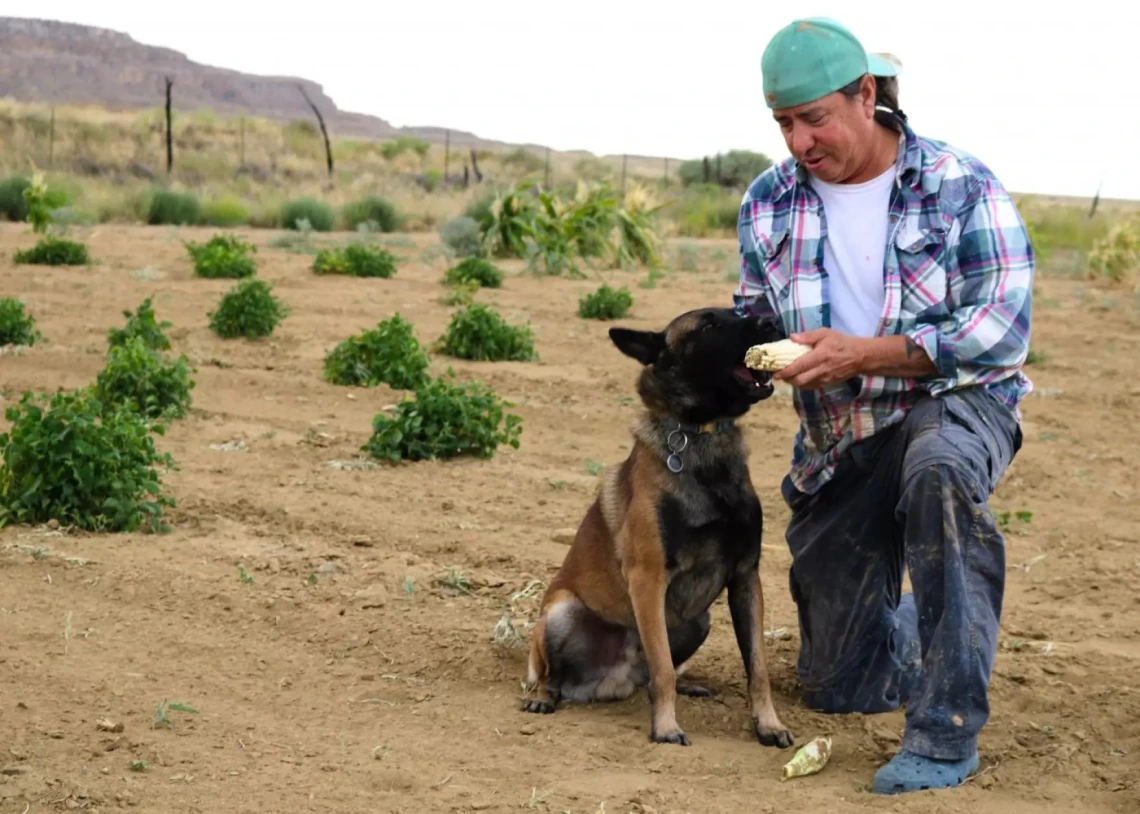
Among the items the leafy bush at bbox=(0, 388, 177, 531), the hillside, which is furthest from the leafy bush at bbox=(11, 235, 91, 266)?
the hillside

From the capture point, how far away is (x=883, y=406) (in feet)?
15.6

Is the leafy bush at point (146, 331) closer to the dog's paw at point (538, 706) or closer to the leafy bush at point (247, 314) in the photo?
the leafy bush at point (247, 314)

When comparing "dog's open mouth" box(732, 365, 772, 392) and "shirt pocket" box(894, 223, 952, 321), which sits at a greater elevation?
"shirt pocket" box(894, 223, 952, 321)

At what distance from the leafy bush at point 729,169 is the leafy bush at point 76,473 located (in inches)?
1803

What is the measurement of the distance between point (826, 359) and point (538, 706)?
164cm

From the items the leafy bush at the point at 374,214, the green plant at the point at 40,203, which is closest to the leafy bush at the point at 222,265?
the green plant at the point at 40,203

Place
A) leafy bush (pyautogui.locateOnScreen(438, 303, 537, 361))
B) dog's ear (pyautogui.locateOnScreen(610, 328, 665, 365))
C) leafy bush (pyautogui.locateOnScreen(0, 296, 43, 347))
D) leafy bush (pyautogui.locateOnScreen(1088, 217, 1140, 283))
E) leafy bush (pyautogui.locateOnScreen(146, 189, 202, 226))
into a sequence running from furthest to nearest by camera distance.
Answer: leafy bush (pyautogui.locateOnScreen(146, 189, 202, 226)) → leafy bush (pyautogui.locateOnScreen(1088, 217, 1140, 283)) → leafy bush (pyautogui.locateOnScreen(438, 303, 537, 361)) → leafy bush (pyautogui.locateOnScreen(0, 296, 43, 347)) → dog's ear (pyautogui.locateOnScreen(610, 328, 665, 365))

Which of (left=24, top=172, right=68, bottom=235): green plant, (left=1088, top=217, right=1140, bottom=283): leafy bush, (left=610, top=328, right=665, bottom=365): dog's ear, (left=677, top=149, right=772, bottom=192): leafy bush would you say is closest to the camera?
(left=610, top=328, right=665, bottom=365): dog's ear

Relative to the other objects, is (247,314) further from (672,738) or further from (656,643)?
(672,738)

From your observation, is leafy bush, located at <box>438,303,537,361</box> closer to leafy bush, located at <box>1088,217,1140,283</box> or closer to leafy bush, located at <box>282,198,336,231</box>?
leafy bush, located at <box>1088,217,1140,283</box>

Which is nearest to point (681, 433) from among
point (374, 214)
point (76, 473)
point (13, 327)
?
point (76, 473)

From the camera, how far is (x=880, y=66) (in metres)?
5.01

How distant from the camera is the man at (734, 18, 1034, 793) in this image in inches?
168

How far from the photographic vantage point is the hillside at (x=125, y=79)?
11275 cm
